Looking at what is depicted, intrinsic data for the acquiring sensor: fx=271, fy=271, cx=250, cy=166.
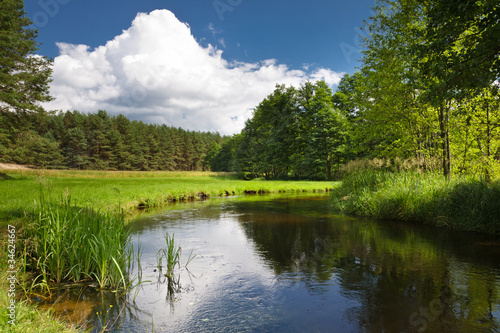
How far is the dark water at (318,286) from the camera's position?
4.36 metres

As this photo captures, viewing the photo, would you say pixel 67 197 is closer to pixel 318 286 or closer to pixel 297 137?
pixel 318 286

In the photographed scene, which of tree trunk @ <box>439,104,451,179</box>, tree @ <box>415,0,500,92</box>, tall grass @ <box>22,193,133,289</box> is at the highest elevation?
tree @ <box>415,0,500,92</box>

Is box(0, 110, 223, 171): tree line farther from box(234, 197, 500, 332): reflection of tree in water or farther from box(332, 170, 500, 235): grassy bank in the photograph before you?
box(234, 197, 500, 332): reflection of tree in water

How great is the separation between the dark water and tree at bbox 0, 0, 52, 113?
28.9 m

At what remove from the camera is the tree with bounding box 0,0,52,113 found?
27.3 metres

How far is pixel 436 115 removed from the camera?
51.1 ft

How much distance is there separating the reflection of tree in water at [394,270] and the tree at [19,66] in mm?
30900

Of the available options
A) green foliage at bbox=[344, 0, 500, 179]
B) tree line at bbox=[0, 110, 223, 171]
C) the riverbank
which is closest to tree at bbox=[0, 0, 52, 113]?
the riverbank

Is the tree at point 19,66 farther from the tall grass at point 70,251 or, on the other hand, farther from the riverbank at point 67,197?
the tall grass at point 70,251

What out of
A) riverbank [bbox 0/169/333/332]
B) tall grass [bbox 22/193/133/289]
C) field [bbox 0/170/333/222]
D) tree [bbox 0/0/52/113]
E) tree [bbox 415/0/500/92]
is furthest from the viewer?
tree [bbox 0/0/52/113]

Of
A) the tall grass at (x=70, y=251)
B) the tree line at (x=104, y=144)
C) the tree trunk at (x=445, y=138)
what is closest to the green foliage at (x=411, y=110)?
the tree trunk at (x=445, y=138)

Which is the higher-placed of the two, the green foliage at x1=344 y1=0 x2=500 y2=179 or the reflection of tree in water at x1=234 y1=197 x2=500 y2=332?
the green foliage at x1=344 y1=0 x2=500 y2=179

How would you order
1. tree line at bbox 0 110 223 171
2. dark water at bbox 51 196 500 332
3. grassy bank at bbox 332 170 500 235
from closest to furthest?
dark water at bbox 51 196 500 332, grassy bank at bbox 332 170 500 235, tree line at bbox 0 110 223 171

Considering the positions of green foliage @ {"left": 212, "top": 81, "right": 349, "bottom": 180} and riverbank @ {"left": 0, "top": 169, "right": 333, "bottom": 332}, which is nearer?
riverbank @ {"left": 0, "top": 169, "right": 333, "bottom": 332}
